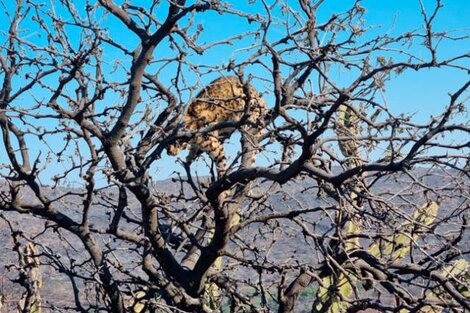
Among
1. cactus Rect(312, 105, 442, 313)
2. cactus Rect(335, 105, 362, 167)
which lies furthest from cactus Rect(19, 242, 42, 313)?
cactus Rect(335, 105, 362, 167)

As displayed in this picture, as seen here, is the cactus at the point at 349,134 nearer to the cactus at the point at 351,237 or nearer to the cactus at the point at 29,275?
the cactus at the point at 351,237

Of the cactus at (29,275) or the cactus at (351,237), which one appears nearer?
the cactus at (351,237)

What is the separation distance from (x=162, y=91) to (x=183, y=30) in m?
0.63

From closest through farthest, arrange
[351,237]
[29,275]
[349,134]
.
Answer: [349,134] < [351,237] < [29,275]

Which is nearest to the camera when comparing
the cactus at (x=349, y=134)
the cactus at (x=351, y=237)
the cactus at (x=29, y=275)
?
the cactus at (x=349, y=134)

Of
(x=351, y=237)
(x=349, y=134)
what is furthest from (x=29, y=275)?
(x=349, y=134)

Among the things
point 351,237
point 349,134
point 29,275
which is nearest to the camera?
point 349,134

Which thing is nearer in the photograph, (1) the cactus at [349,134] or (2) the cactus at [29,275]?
(1) the cactus at [349,134]

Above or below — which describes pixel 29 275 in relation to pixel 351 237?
above

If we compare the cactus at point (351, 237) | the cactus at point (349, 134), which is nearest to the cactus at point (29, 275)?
the cactus at point (351, 237)

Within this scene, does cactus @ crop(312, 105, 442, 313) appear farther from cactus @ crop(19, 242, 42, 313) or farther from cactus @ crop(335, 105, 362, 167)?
A: cactus @ crop(19, 242, 42, 313)

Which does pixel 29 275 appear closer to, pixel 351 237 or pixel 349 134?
pixel 351 237

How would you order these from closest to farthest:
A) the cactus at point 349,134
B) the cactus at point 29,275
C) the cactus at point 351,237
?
the cactus at point 349,134
the cactus at point 351,237
the cactus at point 29,275

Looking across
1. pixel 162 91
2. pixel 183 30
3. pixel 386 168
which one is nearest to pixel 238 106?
pixel 162 91
